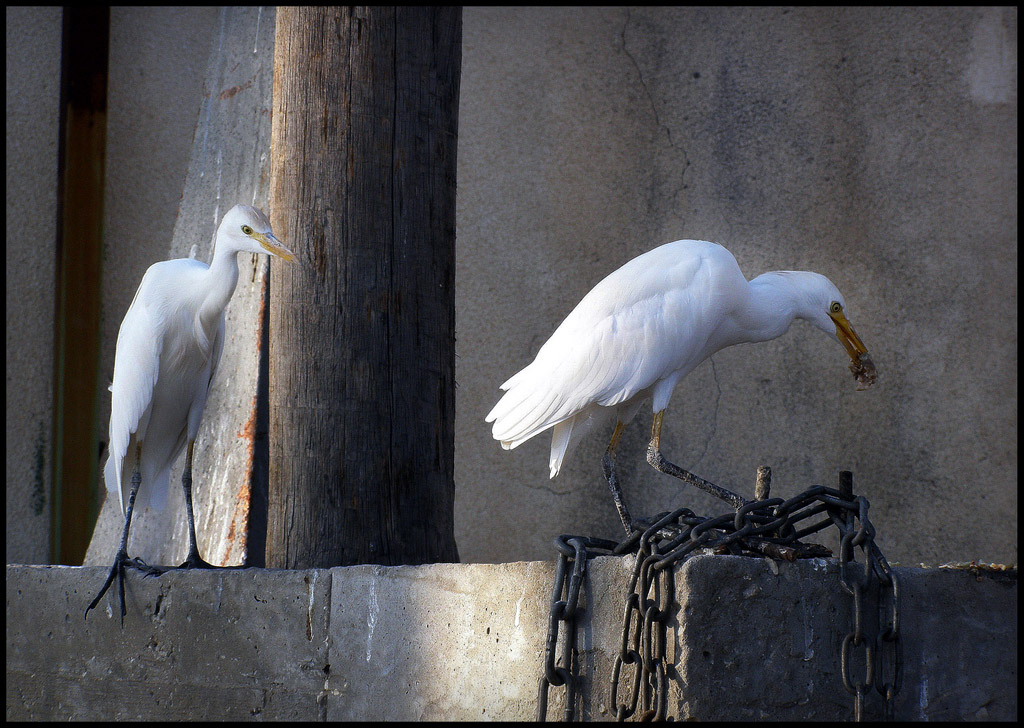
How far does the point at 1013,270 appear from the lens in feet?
14.1

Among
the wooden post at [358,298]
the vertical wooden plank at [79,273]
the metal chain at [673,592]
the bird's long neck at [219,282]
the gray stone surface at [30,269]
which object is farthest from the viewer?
the vertical wooden plank at [79,273]

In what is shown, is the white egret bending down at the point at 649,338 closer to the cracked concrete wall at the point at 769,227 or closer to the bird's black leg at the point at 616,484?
the bird's black leg at the point at 616,484

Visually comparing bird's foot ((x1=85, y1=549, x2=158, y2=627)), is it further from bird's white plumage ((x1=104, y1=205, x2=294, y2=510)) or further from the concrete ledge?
bird's white plumage ((x1=104, y1=205, x2=294, y2=510))

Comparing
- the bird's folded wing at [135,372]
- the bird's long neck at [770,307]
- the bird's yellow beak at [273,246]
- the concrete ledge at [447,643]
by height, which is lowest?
the concrete ledge at [447,643]

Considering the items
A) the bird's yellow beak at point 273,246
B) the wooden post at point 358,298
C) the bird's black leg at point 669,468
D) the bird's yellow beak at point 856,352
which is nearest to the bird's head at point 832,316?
the bird's yellow beak at point 856,352

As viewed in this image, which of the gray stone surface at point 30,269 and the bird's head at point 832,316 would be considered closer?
the bird's head at point 832,316

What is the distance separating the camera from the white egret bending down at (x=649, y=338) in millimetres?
2422

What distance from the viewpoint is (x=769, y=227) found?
4691mm

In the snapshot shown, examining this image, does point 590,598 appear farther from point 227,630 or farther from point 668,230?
point 668,230

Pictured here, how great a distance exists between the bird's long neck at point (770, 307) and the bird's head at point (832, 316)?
0.09ft

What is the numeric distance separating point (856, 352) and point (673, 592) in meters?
1.26

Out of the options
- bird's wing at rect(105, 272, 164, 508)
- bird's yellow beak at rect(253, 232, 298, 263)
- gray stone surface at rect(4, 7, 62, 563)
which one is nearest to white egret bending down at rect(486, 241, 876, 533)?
bird's yellow beak at rect(253, 232, 298, 263)

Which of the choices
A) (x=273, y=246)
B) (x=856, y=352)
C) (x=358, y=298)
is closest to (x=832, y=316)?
(x=856, y=352)

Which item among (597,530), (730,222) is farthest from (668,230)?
(597,530)
